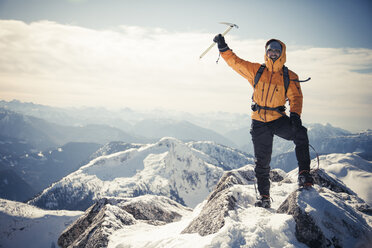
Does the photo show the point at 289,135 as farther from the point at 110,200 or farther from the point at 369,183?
the point at 369,183

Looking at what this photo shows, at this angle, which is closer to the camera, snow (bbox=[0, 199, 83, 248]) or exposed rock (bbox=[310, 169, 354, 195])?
exposed rock (bbox=[310, 169, 354, 195])

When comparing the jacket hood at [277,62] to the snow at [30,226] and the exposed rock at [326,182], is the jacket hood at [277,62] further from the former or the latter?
the snow at [30,226]

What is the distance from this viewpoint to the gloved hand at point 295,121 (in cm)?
658

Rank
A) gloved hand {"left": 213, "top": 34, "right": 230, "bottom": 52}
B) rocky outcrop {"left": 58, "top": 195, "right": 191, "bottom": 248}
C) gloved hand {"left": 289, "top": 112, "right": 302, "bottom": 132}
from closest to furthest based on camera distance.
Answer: gloved hand {"left": 289, "top": 112, "right": 302, "bottom": 132} < gloved hand {"left": 213, "top": 34, "right": 230, "bottom": 52} < rocky outcrop {"left": 58, "top": 195, "right": 191, "bottom": 248}

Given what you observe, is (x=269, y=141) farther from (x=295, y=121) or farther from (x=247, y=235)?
(x=247, y=235)

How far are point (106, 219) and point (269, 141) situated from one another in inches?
306

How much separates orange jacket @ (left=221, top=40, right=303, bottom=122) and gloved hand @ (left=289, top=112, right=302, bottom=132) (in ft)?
0.49

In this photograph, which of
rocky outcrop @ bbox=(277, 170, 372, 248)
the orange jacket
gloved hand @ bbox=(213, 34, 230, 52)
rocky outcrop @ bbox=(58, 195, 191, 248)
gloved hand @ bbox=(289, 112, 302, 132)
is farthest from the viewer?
rocky outcrop @ bbox=(58, 195, 191, 248)

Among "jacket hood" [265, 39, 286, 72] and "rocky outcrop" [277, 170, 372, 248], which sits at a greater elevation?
"jacket hood" [265, 39, 286, 72]

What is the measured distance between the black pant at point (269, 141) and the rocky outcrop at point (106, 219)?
6.25 m

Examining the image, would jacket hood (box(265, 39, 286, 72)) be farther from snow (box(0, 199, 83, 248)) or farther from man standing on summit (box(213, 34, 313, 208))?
snow (box(0, 199, 83, 248))

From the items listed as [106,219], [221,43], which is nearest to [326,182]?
[221,43]

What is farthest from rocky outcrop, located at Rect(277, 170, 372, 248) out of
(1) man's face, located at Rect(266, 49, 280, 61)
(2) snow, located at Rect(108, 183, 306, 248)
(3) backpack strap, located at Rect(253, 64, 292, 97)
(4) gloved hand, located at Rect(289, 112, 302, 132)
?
(1) man's face, located at Rect(266, 49, 280, 61)

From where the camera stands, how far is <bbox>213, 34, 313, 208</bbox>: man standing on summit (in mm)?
6621
